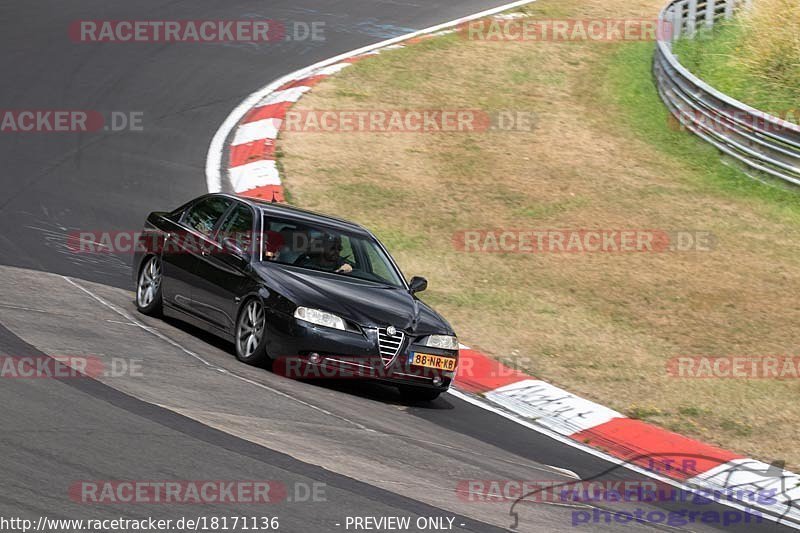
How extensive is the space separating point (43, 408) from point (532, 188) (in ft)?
36.1

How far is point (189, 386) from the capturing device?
8.44 meters

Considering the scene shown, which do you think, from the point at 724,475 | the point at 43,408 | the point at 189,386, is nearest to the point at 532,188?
the point at 724,475

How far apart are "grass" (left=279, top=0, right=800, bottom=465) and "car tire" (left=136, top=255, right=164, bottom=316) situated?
3.22 metres

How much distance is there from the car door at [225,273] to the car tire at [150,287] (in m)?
0.62

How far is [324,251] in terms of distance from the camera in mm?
10531

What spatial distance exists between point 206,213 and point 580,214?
6636mm

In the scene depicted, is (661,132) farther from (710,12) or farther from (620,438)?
(620,438)

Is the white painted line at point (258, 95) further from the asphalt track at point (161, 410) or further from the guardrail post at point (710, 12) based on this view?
the guardrail post at point (710, 12)

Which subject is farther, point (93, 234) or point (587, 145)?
point (587, 145)

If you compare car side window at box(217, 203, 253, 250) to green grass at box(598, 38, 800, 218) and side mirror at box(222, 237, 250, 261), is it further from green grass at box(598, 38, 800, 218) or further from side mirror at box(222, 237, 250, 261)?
green grass at box(598, 38, 800, 218)

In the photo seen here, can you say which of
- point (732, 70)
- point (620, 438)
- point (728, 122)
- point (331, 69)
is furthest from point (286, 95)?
point (620, 438)

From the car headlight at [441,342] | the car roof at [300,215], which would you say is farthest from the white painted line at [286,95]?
the car headlight at [441,342]

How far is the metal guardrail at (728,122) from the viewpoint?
55.9 feet

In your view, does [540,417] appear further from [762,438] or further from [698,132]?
[698,132]
